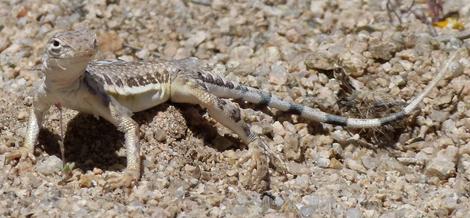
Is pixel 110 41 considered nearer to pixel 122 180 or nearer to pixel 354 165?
pixel 122 180

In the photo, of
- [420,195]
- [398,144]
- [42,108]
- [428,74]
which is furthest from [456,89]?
[42,108]

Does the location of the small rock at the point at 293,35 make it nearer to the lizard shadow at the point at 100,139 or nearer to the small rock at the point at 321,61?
the small rock at the point at 321,61

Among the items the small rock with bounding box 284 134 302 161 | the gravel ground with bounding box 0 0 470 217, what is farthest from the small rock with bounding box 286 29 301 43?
the small rock with bounding box 284 134 302 161

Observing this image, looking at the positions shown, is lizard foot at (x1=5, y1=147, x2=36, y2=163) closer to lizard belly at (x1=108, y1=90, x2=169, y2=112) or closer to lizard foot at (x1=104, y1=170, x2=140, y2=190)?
lizard foot at (x1=104, y1=170, x2=140, y2=190)

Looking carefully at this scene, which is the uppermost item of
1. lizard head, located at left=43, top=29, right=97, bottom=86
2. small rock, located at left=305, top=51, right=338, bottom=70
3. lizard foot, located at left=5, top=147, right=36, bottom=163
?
lizard head, located at left=43, top=29, right=97, bottom=86

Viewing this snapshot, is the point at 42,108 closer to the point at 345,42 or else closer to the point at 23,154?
the point at 23,154

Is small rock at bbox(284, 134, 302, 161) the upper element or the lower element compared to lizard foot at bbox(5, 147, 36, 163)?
lower

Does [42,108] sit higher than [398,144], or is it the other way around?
[42,108]
